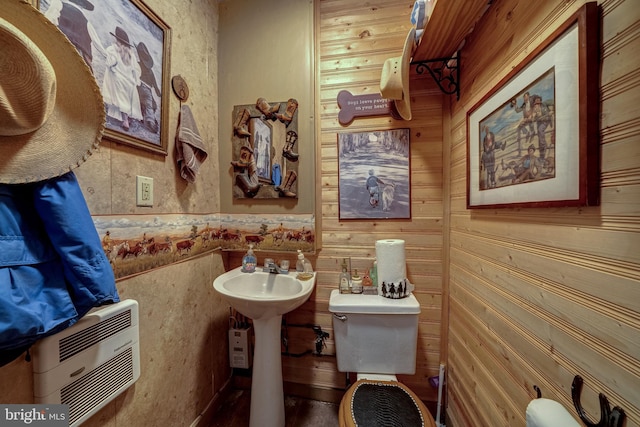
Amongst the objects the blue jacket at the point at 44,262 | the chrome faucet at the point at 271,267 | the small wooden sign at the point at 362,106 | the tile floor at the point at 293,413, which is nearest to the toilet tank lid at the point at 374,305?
the chrome faucet at the point at 271,267

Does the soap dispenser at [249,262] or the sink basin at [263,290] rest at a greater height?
the soap dispenser at [249,262]

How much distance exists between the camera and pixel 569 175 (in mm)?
556

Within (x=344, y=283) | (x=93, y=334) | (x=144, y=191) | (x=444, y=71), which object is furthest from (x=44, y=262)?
(x=444, y=71)

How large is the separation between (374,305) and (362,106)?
3.77ft

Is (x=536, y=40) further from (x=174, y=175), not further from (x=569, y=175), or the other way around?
→ (x=174, y=175)

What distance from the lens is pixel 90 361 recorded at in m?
0.73

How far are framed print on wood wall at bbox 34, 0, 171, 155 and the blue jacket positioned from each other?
37 cm

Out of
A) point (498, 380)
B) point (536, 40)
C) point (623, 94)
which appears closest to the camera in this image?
point (623, 94)

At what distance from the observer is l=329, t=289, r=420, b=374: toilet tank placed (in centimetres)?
115

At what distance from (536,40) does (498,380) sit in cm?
114

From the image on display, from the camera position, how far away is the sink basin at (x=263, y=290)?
3.45 feet

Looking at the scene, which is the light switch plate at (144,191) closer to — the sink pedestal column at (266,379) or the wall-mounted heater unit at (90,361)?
the wall-mounted heater unit at (90,361)

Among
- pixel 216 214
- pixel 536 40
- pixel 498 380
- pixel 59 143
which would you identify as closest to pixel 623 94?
pixel 536 40

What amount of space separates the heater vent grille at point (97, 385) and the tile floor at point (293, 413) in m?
0.81
